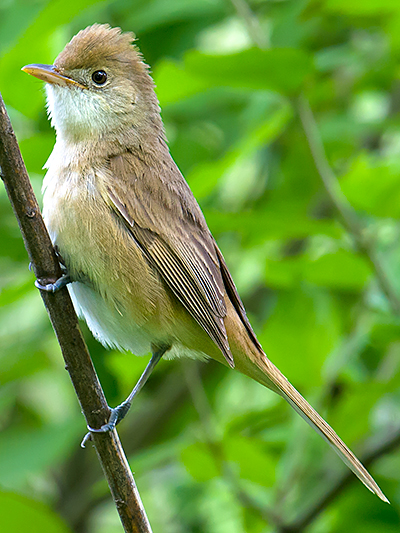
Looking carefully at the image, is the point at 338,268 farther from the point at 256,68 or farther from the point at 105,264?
the point at 105,264

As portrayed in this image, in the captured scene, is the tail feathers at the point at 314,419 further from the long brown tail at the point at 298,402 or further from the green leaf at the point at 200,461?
the green leaf at the point at 200,461

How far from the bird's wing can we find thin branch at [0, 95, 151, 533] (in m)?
0.74

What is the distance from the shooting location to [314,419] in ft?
12.3

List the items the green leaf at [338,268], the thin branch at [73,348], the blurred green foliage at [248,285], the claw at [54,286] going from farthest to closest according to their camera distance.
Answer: the green leaf at [338,268]
the blurred green foliage at [248,285]
the claw at [54,286]
the thin branch at [73,348]

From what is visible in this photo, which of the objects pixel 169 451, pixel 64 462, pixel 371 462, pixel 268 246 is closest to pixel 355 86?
pixel 268 246

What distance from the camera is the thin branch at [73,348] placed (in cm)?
277

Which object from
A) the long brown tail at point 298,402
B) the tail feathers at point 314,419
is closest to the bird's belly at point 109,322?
the long brown tail at point 298,402

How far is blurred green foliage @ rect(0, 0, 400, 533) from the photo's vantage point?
395 centimetres

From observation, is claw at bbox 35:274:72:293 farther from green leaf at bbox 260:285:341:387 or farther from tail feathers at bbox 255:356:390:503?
green leaf at bbox 260:285:341:387

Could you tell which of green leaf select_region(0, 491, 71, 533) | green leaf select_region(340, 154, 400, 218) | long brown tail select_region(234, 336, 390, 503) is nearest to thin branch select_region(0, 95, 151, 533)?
green leaf select_region(0, 491, 71, 533)

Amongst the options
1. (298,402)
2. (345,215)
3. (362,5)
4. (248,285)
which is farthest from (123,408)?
(248,285)

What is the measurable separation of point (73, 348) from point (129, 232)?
899 mm

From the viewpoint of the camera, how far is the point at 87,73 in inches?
163

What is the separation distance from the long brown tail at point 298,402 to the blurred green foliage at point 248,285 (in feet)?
1.32
